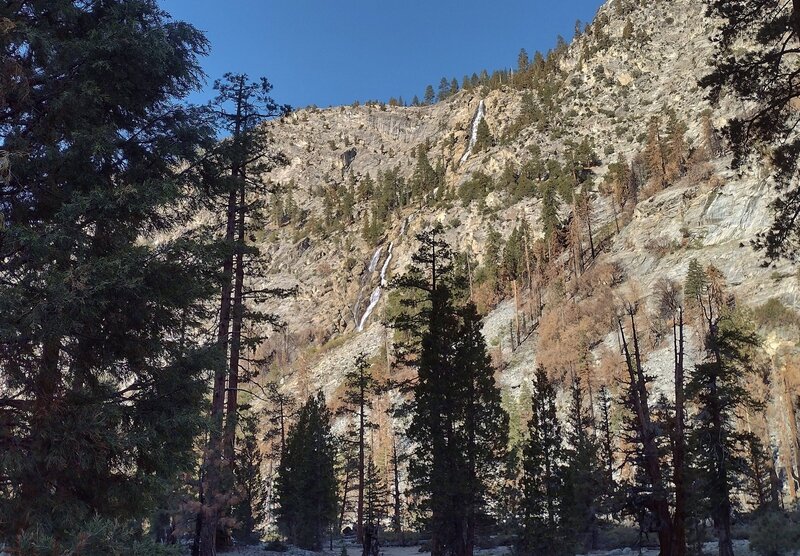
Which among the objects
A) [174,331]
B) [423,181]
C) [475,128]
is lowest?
[174,331]

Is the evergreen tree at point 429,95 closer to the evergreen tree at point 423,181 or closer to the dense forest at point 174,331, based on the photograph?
the evergreen tree at point 423,181

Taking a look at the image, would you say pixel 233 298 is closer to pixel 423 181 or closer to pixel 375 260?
pixel 375 260

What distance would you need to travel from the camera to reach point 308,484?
31578 millimetres

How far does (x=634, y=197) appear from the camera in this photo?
66188mm

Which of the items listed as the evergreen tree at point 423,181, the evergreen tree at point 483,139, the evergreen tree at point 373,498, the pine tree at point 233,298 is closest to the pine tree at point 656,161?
the evergreen tree at point 483,139

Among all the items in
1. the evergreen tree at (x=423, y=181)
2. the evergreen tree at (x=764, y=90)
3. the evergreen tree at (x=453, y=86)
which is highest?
the evergreen tree at (x=453, y=86)

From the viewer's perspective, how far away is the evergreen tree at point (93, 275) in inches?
213

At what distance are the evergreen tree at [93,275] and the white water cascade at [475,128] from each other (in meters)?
103

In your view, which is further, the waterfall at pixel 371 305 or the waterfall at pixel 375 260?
the waterfall at pixel 375 260

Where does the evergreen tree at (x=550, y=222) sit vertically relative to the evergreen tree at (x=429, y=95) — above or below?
below

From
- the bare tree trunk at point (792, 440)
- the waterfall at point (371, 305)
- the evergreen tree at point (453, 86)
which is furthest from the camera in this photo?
the evergreen tree at point (453, 86)

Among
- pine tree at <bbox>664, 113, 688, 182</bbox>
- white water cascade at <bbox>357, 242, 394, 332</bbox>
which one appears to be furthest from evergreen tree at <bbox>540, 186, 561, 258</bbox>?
white water cascade at <bbox>357, 242, 394, 332</bbox>

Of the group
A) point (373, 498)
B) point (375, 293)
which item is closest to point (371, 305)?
point (375, 293)

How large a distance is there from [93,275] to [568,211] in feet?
244
